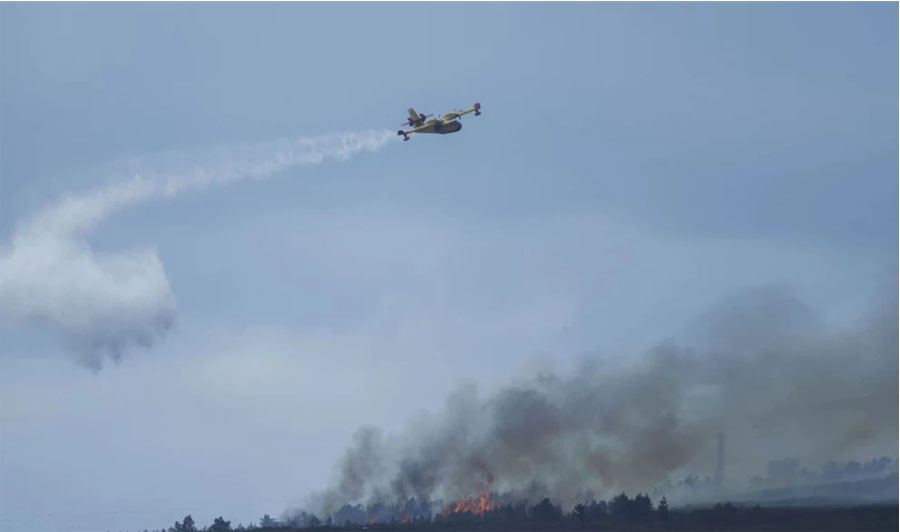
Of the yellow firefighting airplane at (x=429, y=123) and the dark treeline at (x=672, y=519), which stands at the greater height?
the yellow firefighting airplane at (x=429, y=123)

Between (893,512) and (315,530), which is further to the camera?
(315,530)

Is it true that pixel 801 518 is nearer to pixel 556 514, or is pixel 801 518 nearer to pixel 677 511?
pixel 677 511

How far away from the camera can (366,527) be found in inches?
7859

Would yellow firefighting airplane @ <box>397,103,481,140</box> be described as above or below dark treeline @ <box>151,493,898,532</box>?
above

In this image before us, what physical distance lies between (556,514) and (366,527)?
92.3ft

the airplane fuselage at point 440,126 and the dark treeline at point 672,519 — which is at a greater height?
the airplane fuselage at point 440,126

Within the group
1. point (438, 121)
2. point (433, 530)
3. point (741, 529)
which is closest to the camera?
point (438, 121)

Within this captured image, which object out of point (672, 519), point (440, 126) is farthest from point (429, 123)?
point (672, 519)

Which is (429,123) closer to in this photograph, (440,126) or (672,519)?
(440,126)

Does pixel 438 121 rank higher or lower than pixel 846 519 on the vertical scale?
higher

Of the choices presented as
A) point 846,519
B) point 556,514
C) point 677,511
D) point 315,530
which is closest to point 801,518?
point 846,519

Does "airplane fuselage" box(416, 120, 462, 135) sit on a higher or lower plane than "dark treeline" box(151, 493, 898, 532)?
higher

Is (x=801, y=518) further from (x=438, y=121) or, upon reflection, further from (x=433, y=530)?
(x=438, y=121)

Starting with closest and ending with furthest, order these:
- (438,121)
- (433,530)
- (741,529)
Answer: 1. (438,121)
2. (741,529)
3. (433,530)
